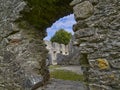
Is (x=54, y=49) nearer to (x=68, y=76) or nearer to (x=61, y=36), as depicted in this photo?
(x=61, y=36)

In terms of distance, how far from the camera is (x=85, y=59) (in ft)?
11.7

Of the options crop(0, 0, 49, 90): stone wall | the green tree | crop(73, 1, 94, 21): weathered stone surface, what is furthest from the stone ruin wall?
crop(73, 1, 94, 21): weathered stone surface

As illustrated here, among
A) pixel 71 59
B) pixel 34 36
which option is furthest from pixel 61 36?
pixel 34 36

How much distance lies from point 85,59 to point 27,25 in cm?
193

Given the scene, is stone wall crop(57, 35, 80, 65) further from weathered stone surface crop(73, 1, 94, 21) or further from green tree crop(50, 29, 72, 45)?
weathered stone surface crop(73, 1, 94, 21)

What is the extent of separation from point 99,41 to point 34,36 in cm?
217

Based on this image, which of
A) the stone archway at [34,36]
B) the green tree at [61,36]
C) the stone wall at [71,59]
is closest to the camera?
the stone archway at [34,36]

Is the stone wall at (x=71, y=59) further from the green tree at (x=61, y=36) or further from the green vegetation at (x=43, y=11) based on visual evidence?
the green vegetation at (x=43, y=11)

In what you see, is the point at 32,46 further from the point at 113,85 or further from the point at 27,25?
the point at 113,85

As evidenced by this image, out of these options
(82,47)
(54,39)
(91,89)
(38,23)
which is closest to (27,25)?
(38,23)

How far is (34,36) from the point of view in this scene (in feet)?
17.0

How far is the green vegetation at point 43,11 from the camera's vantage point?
15.5 ft

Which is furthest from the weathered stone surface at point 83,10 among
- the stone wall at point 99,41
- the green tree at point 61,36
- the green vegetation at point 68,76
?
the green tree at point 61,36

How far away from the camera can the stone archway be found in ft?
11.0
